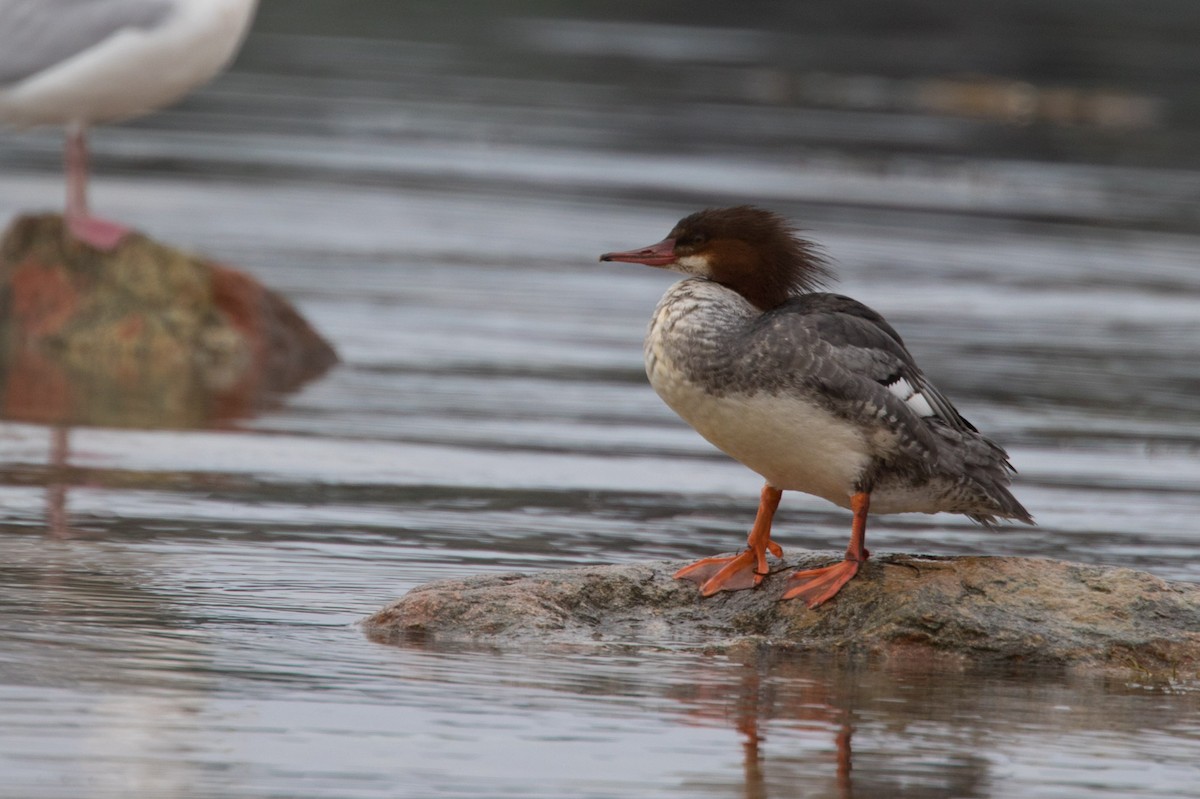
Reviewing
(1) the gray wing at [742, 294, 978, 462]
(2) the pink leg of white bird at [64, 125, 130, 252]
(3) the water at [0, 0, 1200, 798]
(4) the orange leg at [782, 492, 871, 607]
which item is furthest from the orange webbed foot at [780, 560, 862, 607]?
(2) the pink leg of white bird at [64, 125, 130, 252]

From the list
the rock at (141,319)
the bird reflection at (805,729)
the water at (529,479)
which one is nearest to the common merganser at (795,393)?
the bird reflection at (805,729)

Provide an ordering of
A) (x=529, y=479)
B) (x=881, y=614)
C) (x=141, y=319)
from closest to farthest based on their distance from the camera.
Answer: (x=881, y=614), (x=529, y=479), (x=141, y=319)

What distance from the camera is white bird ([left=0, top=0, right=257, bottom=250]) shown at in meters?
10.9

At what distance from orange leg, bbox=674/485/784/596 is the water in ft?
1.24

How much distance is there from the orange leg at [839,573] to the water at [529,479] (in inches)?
10.0

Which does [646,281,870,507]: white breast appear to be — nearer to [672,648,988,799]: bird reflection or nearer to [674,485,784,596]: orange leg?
[674,485,784,596]: orange leg

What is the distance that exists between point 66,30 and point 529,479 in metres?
4.21

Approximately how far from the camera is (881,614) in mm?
5816

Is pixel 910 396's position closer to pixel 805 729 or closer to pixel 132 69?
pixel 805 729

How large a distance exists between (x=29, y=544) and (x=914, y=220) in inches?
485

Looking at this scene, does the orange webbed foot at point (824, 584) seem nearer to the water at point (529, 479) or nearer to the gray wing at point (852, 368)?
the water at point (529, 479)

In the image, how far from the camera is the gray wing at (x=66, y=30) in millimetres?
10953

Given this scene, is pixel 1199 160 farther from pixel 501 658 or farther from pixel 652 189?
pixel 501 658

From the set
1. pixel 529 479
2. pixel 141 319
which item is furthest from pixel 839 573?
pixel 141 319
